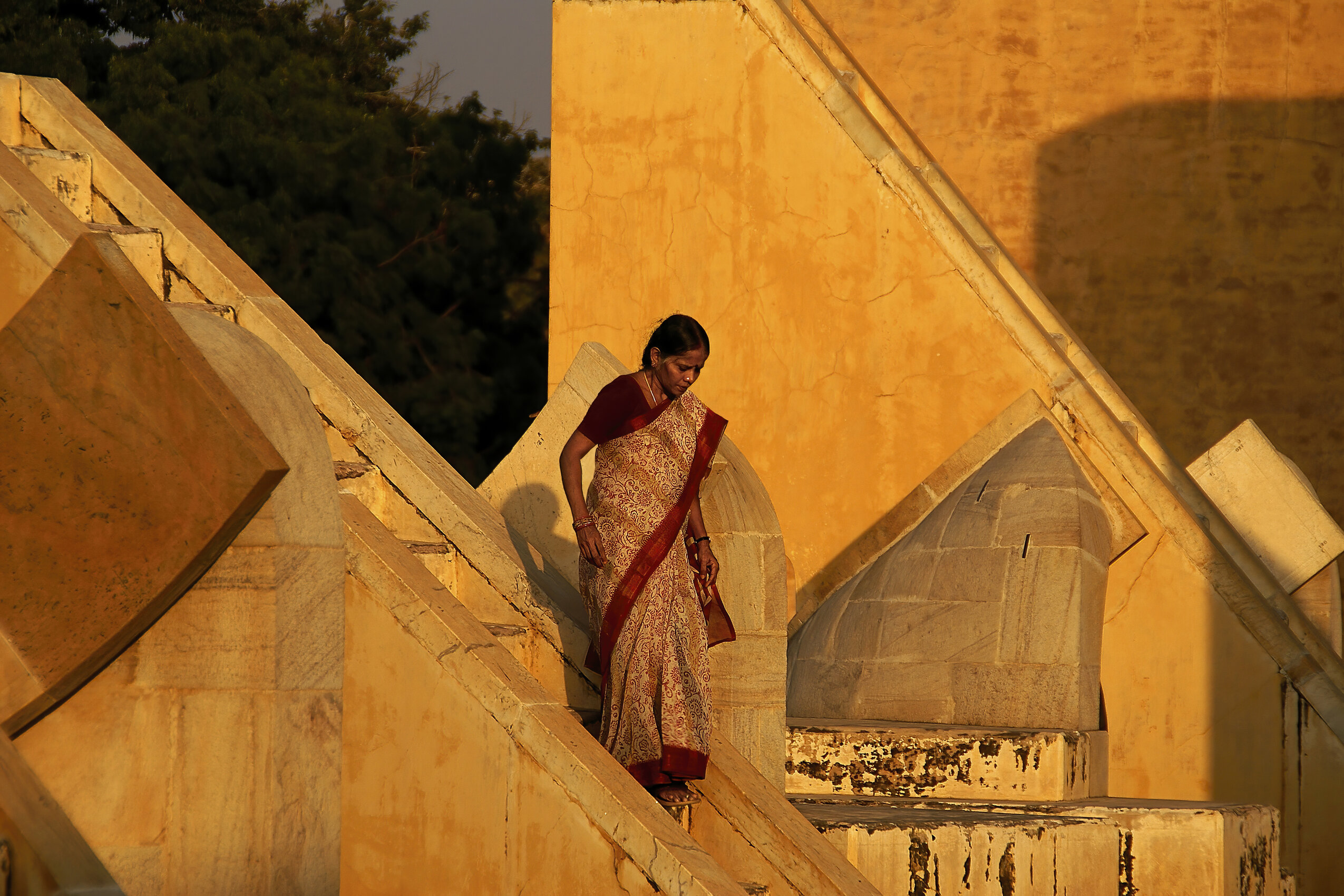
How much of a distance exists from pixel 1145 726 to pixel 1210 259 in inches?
225

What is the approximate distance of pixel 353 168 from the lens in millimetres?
17266

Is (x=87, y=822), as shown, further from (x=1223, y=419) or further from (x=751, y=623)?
(x=1223, y=419)

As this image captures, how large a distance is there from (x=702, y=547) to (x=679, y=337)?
636 millimetres

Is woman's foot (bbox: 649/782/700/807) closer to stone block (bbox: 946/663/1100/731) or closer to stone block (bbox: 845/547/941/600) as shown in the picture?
stone block (bbox: 946/663/1100/731)

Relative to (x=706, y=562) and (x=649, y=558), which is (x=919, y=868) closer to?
(x=706, y=562)

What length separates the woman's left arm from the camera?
4.79 meters

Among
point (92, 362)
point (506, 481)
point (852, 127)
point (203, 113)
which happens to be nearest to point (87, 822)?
point (92, 362)

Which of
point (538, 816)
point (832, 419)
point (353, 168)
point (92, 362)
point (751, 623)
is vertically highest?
point (353, 168)

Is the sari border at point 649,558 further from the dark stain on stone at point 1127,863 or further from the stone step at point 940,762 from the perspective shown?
the dark stain on stone at point 1127,863

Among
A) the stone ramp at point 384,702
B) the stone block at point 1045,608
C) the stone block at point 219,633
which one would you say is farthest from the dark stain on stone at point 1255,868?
the stone block at point 219,633

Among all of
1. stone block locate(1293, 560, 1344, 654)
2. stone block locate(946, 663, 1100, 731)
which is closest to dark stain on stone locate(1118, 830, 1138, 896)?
stone block locate(946, 663, 1100, 731)

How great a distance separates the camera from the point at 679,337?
15.2ft

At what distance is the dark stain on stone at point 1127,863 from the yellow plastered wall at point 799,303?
1859 millimetres

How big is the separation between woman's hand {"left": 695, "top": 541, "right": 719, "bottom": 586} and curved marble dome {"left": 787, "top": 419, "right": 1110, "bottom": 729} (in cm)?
273
